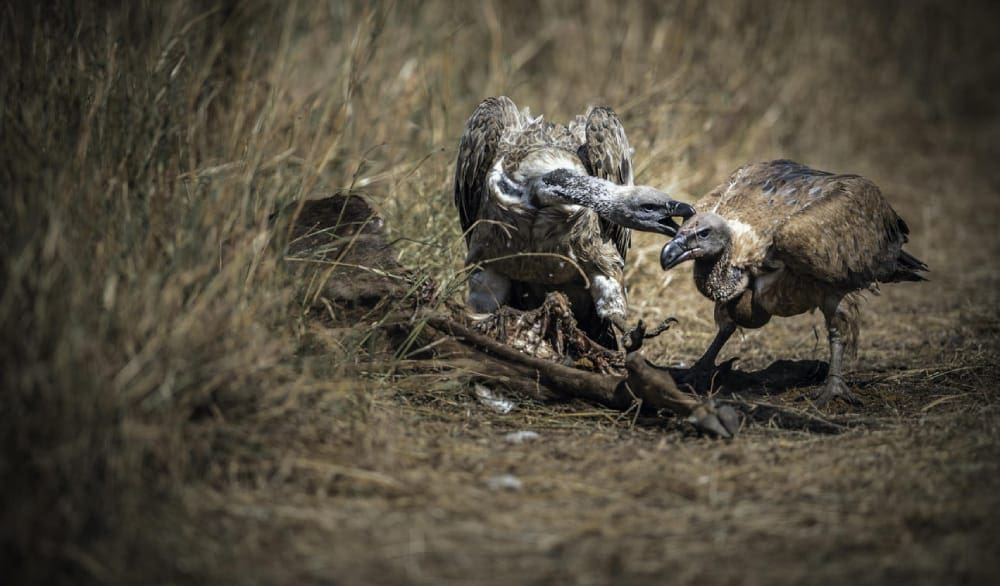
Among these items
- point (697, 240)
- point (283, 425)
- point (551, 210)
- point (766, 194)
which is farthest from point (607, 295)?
point (283, 425)

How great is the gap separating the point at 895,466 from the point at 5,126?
11.5 ft

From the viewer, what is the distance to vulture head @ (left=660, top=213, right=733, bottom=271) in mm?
4020

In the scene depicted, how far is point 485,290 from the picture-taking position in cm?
491

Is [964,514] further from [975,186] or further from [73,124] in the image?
[975,186]

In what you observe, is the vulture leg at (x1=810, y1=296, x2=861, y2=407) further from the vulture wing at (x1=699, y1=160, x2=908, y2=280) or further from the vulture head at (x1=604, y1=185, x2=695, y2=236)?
the vulture head at (x1=604, y1=185, x2=695, y2=236)

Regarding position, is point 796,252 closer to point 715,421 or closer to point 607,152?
point 715,421

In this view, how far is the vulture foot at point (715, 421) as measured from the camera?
3.63 meters

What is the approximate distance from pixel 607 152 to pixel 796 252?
1.19 m

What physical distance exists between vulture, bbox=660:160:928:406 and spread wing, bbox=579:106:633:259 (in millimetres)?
559

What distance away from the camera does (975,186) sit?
33.0ft

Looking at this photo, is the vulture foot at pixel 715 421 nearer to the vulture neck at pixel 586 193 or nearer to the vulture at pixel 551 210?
the vulture at pixel 551 210

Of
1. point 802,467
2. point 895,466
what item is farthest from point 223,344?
point 895,466

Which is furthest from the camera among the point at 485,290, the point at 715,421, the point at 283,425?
the point at 485,290

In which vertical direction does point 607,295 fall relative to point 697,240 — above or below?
below
